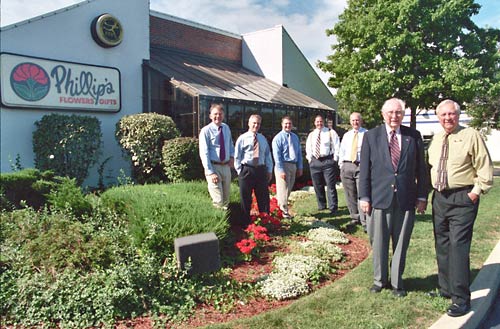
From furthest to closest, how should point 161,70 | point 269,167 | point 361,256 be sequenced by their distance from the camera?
point 161,70
point 269,167
point 361,256

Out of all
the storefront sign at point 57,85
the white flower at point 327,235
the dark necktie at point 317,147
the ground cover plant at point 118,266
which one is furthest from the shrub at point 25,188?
the dark necktie at point 317,147

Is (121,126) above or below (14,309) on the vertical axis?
above

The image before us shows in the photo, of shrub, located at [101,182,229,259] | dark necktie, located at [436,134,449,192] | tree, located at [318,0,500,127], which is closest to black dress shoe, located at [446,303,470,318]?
dark necktie, located at [436,134,449,192]

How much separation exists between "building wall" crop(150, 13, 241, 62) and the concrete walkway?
42.7ft

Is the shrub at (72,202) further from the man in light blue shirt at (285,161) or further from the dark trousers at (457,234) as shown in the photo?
the dark trousers at (457,234)

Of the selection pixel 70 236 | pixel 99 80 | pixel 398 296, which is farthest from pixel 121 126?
pixel 398 296

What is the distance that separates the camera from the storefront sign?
28.6 ft

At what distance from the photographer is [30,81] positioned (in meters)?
8.98

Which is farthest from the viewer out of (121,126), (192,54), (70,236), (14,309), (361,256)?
(192,54)

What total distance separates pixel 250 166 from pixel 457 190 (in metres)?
3.17

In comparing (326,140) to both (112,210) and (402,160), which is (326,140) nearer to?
(402,160)

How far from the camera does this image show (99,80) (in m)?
10.4

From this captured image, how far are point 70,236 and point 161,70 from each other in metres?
8.20

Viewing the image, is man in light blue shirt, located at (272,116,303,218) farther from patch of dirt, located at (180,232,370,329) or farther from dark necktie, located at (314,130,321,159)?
patch of dirt, located at (180,232,370,329)
